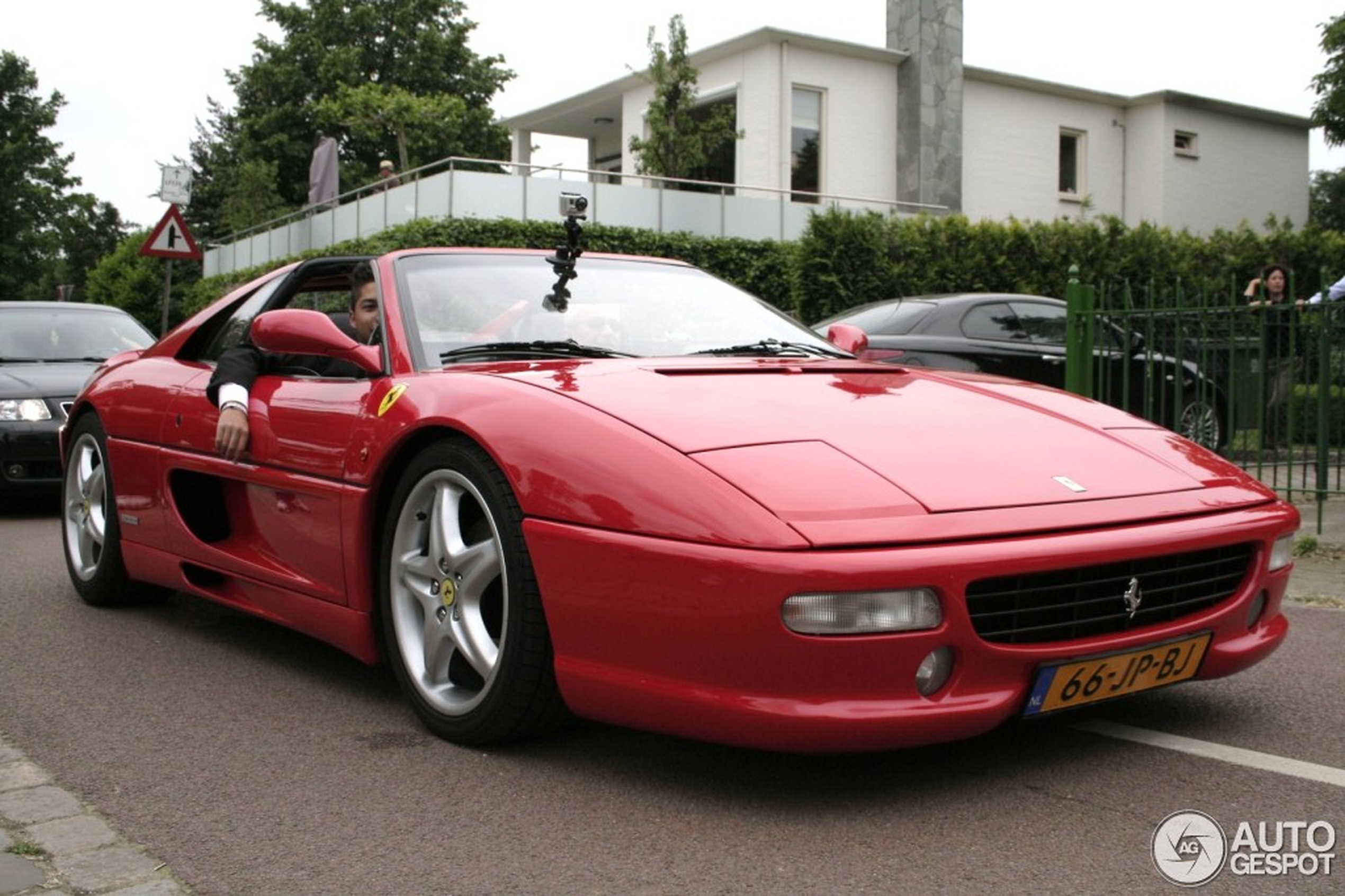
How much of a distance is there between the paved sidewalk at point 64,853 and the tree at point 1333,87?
31.3 metres

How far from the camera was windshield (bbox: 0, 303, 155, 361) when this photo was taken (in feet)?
31.1

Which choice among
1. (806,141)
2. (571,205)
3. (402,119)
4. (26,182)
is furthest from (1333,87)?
(26,182)

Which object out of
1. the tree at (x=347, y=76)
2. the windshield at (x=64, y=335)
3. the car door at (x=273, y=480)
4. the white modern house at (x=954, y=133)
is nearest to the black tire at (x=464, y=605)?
the car door at (x=273, y=480)

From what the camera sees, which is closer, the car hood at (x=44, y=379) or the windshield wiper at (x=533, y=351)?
the windshield wiper at (x=533, y=351)

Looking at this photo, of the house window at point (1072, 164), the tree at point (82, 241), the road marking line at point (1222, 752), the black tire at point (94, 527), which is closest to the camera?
the road marking line at point (1222, 752)

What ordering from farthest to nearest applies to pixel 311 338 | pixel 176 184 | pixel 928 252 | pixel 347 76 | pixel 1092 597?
pixel 347 76
pixel 928 252
pixel 176 184
pixel 311 338
pixel 1092 597

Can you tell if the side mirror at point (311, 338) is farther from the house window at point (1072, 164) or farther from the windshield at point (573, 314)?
the house window at point (1072, 164)

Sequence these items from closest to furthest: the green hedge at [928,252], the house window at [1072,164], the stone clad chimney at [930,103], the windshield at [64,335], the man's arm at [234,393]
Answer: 1. the man's arm at [234,393]
2. the windshield at [64,335]
3. the green hedge at [928,252]
4. the stone clad chimney at [930,103]
5. the house window at [1072,164]

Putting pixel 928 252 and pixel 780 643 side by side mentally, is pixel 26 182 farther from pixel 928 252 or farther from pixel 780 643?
pixel 780 643

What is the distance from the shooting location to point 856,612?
2.55 metres

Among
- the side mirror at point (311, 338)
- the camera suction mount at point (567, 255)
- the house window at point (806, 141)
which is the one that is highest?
the house window at point (806, 141)

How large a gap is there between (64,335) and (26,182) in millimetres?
48261

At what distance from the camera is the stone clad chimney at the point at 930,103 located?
24.6 meters

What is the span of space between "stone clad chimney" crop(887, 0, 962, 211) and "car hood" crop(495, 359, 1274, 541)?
2187cm
